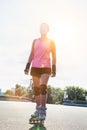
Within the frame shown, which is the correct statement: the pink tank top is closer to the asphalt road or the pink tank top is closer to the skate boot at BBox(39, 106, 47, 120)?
the skate boot at BBox(39, 106, 47, 120)

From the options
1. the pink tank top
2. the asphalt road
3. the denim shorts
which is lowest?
the asphalt road

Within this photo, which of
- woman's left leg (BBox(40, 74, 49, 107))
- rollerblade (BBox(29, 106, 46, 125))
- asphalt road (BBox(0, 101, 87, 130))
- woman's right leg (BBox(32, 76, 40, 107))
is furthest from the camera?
asphalt road (BBox(0, 101, 87, 130))

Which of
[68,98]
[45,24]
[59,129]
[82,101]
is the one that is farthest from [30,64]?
[68,98]

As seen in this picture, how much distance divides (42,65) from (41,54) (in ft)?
0.91

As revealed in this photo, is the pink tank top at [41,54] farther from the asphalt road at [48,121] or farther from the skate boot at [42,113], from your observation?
the asphalt road at [48,121]

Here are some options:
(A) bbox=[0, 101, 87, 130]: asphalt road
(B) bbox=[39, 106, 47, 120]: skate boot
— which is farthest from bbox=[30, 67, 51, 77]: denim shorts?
(A) bbox=[0, 101, 87, 130]: asphalt road

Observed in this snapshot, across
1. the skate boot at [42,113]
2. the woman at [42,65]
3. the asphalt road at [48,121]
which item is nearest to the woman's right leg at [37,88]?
the woman at [42,65]

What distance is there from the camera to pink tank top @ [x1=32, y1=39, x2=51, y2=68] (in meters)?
7.52

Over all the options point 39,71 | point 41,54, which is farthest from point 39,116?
point 41,54

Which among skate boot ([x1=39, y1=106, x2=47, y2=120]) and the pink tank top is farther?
the pink tank top

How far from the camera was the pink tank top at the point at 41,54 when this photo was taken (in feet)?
24.7

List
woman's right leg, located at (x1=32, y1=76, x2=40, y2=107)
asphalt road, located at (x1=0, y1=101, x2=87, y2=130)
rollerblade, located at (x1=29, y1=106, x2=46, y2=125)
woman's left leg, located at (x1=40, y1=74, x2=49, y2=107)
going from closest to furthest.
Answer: rollerblade, located at (x1=29, y1=106, x2=46, y2=125)
woman's left leg, located at (x1=40, y1=74, x2=49, y2=107)
woman's right leg, located at (x1=32, y1=76, x2=40, y2=107)
asphalt road, located at (x1=0, y1=101, x2=87, y2=130)

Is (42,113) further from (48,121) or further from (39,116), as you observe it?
(48,121)

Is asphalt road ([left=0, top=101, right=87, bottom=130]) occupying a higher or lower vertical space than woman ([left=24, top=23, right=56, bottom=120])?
lower
